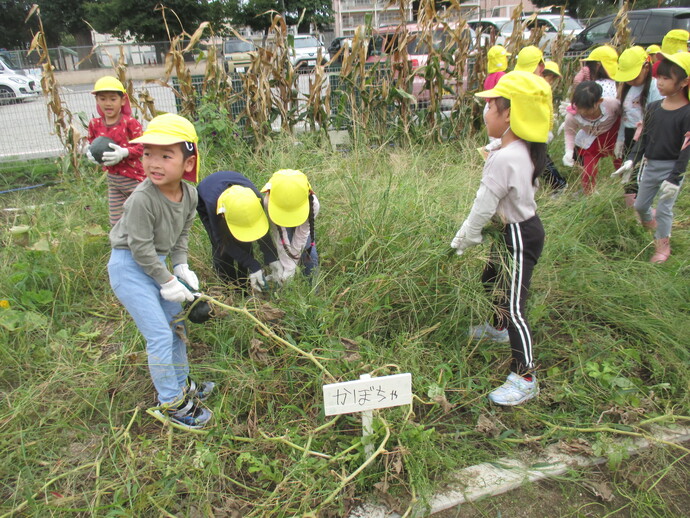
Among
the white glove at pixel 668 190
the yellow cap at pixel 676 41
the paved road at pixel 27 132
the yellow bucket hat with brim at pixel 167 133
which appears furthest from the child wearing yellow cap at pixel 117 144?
the yellow cap at pixel 676 41

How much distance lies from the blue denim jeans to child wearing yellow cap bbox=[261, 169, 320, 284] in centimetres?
77

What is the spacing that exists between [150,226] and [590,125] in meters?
3.61

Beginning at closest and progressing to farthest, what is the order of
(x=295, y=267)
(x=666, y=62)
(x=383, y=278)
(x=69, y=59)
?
(x=383, y=278) → (x=295, y=267) → (x=666, y=62) → (x=69, y=59)

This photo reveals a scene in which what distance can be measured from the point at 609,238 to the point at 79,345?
11.5ft

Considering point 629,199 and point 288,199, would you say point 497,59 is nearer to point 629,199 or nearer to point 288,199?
point 629,199

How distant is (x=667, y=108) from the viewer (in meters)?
3.21

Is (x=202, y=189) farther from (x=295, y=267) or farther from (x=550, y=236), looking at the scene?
(x=550, y=236)

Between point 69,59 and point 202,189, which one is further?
point 69,59

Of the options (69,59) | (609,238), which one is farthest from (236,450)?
(69,59)

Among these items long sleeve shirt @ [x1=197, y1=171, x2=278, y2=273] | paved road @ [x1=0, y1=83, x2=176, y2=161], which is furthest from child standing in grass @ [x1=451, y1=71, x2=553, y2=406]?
paved road @ [x1=0, y1=83, x2=176, y2=161]

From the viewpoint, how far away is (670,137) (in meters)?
3.17

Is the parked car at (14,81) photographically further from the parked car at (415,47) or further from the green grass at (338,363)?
the green grass at (338,363)

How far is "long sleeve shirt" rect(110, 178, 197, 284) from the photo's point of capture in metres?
1.92

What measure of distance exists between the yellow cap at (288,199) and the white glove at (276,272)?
1.05 ft
